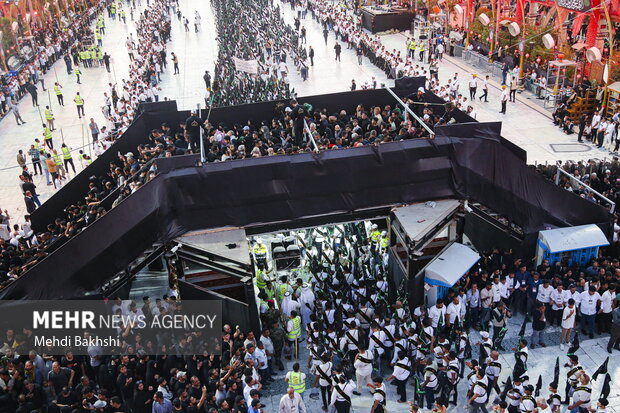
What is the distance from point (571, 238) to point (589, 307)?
1884mm

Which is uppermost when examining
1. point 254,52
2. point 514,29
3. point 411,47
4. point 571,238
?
point 514,29

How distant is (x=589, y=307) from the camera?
12.9m

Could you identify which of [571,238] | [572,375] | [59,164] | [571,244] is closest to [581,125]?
[571,238]

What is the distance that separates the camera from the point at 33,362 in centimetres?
1164

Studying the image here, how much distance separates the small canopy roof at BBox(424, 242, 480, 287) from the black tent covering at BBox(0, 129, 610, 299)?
4.90 feet

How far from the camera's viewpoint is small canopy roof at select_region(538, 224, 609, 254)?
1396 centimetres

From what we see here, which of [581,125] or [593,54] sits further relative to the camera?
[593,54]

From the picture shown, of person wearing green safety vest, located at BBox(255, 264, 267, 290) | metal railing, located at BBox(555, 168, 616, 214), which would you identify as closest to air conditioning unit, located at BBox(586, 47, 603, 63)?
metal railing, located at BBox(555, 168, 616, 214)

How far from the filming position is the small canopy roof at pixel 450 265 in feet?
43.3

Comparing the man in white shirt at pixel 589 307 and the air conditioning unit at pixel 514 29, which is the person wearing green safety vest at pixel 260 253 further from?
the air conditioning unit at pixel 514 29

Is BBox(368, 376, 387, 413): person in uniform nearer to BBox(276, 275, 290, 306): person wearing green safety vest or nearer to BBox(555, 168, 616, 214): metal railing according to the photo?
BBox(276, 275, 290, 306): person wearing green safety vest

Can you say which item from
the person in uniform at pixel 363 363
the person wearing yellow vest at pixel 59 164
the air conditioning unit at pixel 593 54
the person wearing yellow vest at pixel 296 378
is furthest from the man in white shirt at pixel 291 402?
the air conditioning unit at pixel 593 54

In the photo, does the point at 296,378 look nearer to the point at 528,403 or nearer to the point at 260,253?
the point at 528,403

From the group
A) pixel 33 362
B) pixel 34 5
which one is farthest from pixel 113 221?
pixel 34 5
